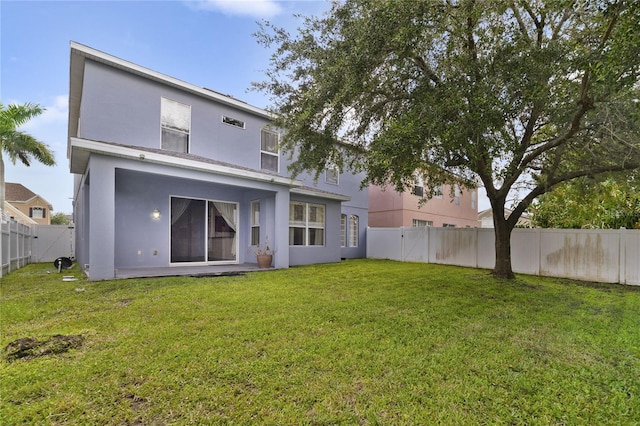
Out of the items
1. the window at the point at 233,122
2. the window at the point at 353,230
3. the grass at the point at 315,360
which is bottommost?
the grass at the point at 315,360

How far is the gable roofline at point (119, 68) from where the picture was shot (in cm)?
834

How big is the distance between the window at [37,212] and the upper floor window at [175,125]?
1596 inches

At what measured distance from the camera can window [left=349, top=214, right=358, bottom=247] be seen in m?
15.9

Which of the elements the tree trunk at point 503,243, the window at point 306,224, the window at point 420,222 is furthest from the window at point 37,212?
the tree trunk at point 503,243

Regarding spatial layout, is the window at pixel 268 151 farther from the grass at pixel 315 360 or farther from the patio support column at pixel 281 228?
the grass at pixel 315 360

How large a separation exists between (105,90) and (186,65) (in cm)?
378

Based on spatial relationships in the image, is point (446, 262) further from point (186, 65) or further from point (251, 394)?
point (186, 65)

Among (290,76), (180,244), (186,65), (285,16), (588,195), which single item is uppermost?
(186,65)

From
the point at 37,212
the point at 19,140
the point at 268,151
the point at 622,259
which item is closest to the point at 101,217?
the point at 268,151

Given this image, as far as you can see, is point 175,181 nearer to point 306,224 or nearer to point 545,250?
point 306,224

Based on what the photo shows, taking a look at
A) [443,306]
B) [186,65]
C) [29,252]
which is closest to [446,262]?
[443,306]

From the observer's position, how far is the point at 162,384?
9.07 ft

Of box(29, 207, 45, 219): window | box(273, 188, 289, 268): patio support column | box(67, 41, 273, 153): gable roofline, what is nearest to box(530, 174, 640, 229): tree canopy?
box(273, 188, 289, 268): patio support column

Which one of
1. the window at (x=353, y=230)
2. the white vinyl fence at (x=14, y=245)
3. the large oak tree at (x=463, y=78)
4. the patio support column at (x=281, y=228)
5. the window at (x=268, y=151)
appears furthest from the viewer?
the window at (x=353, y=230)
